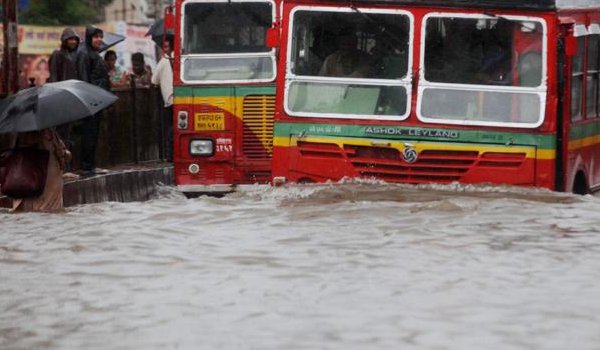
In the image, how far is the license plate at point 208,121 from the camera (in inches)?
646

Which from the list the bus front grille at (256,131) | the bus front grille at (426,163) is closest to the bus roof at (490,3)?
the bus front grille at (426,163)

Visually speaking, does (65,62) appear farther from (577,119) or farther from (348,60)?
(577,119)

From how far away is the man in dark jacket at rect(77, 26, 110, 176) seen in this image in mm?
18094

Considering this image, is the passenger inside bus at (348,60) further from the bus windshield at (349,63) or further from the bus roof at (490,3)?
the bus roof at (490,3)

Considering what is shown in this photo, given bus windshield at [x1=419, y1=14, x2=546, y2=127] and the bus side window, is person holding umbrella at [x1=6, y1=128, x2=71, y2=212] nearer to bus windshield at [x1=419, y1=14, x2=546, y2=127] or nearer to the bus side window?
bus windshield at [x1=419, y1=14, x2=546, y2=127]

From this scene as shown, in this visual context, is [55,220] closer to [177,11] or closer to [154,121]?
[177,11]

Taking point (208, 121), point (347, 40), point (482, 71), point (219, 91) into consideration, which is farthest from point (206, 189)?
point (482, 71)

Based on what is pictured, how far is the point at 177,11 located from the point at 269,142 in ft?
5.42

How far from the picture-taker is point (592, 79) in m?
15.2

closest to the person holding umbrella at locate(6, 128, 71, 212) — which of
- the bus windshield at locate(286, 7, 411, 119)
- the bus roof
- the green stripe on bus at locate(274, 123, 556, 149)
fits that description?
the bus windshield at locate(286, 7, 411, 119)

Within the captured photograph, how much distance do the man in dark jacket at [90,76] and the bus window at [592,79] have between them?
587cm

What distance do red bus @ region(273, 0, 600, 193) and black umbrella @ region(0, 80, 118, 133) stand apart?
1.62 meters

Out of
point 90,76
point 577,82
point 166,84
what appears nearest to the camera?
point 577,82

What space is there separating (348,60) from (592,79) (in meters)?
3.11
